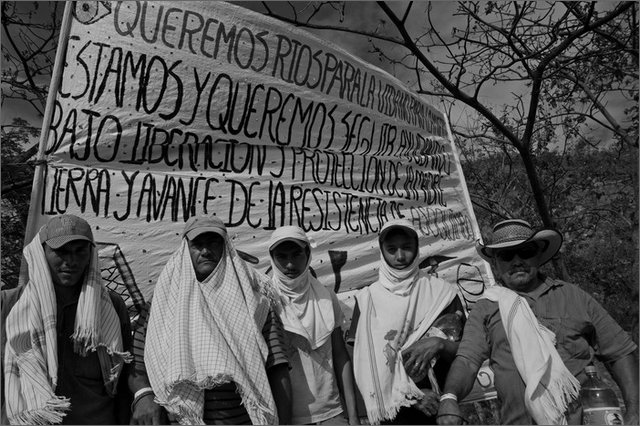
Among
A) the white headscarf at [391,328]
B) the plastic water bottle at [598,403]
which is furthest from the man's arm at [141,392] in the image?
the plastic water bottle at [598,403]

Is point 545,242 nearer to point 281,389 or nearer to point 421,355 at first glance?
point 421,355

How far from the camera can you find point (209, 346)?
86.3 inches

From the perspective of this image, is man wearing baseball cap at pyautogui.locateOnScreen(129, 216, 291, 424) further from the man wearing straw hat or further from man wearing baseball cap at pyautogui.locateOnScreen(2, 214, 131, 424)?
the man wearing straw hat

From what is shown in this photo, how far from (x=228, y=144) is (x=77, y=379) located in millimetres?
1564

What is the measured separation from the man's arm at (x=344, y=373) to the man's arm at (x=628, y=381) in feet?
3.82

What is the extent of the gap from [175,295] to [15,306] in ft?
2.08

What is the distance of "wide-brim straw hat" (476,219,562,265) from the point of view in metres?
2.46

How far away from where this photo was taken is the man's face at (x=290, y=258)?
2.56 meters

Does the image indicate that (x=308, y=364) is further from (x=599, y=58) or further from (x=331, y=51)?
(x=599, y=58)

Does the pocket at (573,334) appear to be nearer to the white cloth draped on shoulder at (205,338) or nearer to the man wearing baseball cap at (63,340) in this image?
the white cloth draped on shoulder at (205,338)

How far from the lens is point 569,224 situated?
6.21 metres

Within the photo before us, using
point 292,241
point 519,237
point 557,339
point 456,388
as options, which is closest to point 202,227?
point 292,241

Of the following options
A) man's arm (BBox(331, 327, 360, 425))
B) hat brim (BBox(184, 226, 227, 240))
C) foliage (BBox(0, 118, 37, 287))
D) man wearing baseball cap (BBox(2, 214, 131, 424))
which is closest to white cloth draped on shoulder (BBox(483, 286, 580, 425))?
man's arm (BBox(331, 327, 360, 425))

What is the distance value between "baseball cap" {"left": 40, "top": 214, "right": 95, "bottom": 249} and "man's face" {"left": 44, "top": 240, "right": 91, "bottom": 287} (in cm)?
3
